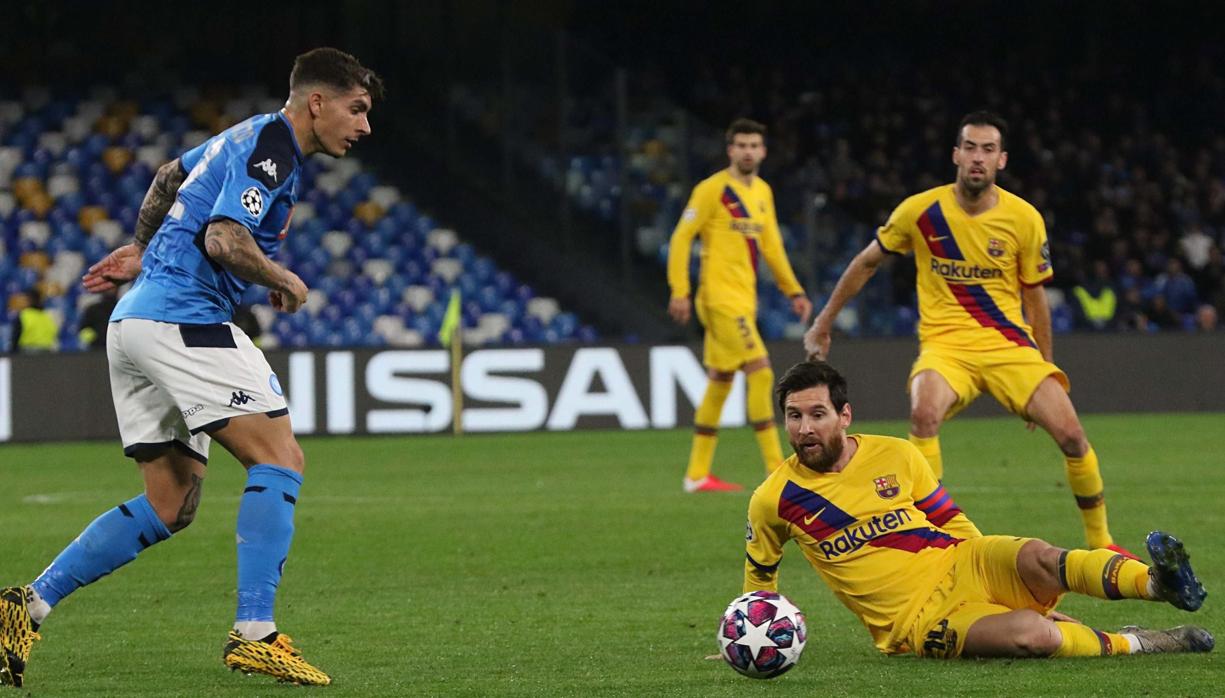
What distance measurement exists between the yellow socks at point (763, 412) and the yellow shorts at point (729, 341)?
4.9 inches

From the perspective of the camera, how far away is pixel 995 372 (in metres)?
8.30

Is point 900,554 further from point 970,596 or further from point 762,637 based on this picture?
point 762,637

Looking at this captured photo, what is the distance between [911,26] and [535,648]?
22.6m

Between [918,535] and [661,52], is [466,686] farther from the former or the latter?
[661,52]

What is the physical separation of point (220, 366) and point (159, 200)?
0.69 m

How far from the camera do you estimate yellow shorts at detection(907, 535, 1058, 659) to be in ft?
18.4

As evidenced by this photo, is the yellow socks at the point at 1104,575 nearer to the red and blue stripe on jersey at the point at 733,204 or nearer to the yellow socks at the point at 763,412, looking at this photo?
the yellow socks at the point at 763,412

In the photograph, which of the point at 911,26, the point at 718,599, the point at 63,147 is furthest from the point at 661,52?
the point at 718,599

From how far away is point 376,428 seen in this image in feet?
58.5

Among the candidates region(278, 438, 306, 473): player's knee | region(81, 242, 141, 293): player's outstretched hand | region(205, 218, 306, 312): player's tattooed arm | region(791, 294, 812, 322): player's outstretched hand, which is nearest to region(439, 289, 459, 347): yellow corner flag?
region(791, 294, 812, 322): player's outstretched hand

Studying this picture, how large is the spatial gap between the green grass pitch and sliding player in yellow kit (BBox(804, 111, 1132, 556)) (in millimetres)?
851

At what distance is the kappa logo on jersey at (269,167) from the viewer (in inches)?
212

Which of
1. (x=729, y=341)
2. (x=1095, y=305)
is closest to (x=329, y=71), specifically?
(x=729, y=341)

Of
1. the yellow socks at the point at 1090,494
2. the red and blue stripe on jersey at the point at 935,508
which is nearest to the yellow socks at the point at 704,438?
the yellow socks at the point at 1090,494
